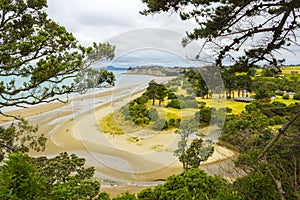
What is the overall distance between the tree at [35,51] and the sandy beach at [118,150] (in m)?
4.45

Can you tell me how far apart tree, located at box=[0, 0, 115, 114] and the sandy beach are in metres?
4.45

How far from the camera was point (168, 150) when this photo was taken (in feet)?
44.3

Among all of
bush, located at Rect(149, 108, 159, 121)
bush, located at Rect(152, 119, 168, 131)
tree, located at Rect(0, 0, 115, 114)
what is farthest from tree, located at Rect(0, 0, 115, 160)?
bush, located at Rect(152, 119, 168, 131)

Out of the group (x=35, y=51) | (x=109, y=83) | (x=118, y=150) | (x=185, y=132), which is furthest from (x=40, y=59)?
(x=118, y=150)

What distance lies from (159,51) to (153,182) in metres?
5.32

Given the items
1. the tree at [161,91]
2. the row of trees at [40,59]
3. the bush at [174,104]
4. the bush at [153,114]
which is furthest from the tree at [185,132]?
the row of trees at [40,59]

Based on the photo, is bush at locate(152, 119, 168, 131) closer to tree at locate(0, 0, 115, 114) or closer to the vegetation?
the vegetation

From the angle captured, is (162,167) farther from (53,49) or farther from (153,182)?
(53,49)

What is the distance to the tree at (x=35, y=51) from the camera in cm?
500

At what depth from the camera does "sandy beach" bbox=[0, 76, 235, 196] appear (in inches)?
418

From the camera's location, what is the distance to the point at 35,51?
525 cm

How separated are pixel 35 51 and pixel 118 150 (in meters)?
9.66

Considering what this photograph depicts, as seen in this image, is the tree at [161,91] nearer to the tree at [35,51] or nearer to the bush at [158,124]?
the bush at [158,124]

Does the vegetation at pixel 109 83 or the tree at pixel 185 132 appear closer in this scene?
the vegetation at pixel 109 83
